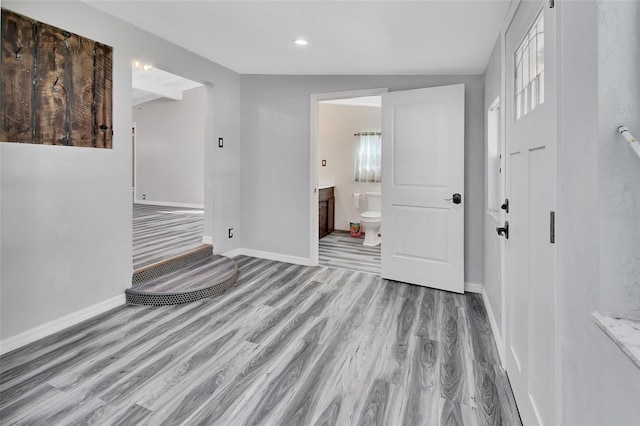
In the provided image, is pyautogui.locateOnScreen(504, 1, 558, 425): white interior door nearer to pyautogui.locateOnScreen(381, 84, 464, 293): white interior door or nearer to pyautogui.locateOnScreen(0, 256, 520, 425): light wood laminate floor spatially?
pyautogui.locateOnScreen(0, 256, 520, 425): light wood laminate floor

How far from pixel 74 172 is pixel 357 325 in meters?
2.36

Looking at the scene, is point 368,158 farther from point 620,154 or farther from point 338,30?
point 620,154

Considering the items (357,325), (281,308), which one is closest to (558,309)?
(357,325)

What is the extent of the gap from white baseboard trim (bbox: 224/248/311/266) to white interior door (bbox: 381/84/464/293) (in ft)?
3.44

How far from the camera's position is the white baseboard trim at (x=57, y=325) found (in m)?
2.12

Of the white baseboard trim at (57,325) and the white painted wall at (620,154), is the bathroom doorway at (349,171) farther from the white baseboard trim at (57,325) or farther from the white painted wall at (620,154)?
the white painted wall at (620,154)

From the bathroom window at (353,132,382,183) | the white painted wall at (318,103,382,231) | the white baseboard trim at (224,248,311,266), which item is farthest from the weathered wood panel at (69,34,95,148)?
the bathroom window at (353,132,382,183)

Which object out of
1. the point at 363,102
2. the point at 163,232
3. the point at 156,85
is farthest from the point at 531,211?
the point at 156,85

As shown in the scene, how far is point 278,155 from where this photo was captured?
13.8ft

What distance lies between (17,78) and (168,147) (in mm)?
6453

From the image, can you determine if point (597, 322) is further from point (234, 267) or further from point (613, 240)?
point (234, 267)

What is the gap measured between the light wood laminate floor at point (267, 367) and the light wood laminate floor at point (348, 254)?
1175mm

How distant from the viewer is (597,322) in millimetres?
793

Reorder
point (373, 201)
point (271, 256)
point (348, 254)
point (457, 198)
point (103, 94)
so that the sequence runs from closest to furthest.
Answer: point (103, 94)
point (457, 198)
point (271, 256)
point (348, 254)
point (373, 201)
